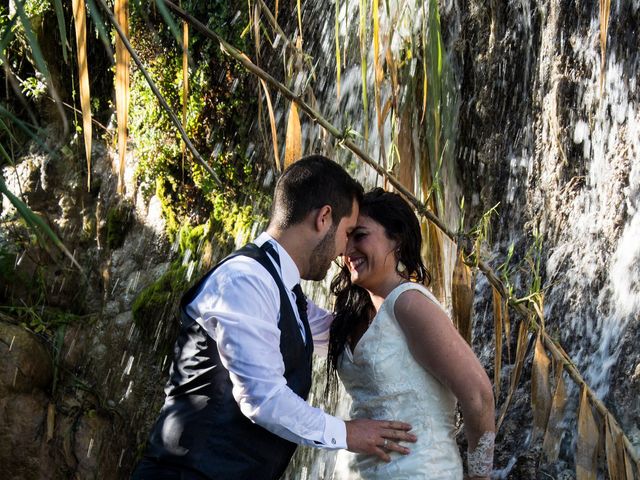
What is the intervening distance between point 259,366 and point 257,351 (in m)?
0.04

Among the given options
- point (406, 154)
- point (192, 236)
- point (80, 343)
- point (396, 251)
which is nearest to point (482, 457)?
point (396, 251)

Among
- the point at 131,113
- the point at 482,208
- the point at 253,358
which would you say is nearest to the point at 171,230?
the point at 131,113

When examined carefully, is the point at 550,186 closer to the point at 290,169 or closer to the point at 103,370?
the point at 290,169

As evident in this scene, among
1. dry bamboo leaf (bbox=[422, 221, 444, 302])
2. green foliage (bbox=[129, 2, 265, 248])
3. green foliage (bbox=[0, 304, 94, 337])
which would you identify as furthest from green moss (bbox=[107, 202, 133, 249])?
dry bamboo leaf (bbox=[422, 221, 444, 302])

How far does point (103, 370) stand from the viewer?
6699 mm

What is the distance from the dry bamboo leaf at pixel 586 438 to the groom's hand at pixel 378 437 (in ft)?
1.76

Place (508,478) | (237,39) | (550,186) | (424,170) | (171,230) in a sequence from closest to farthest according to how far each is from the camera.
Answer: (424,170) < (508,478) < (550,186) < (237,39) < (171,230)

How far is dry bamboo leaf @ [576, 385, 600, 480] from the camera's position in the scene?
106 inches

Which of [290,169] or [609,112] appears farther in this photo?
[609,112]

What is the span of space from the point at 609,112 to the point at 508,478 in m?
1.52

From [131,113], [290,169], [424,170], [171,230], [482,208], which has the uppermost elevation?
[131,113]

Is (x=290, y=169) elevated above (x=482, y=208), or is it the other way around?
(x=482, y=208)

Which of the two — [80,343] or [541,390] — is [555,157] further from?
[80,343]

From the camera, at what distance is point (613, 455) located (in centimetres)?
271
